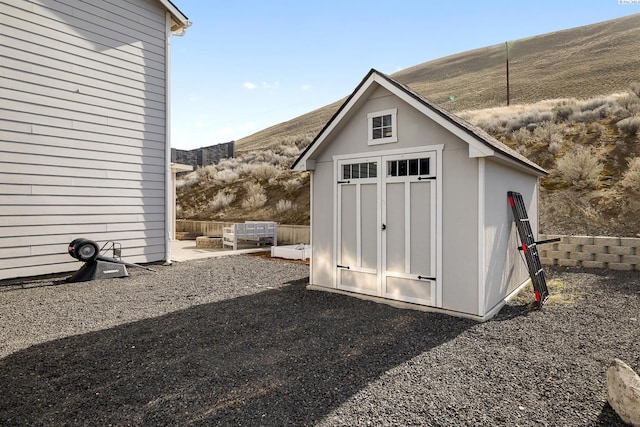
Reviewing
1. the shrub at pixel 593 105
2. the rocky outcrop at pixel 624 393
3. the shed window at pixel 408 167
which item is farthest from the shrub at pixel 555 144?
the rocky outcrop at pixel 624 393

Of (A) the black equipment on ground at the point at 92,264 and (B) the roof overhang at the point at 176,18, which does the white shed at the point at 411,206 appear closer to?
(A) the black equipment on ground at the point at 92,264

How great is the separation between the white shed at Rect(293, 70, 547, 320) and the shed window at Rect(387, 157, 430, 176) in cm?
2

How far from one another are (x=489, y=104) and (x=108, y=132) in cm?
3409

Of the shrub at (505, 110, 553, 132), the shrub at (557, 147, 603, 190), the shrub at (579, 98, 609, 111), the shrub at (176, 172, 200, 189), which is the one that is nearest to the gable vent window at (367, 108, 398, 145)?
the shrub at (557, 147, 603, 190)

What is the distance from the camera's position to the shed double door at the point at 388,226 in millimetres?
5633

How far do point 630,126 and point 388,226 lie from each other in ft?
49.4

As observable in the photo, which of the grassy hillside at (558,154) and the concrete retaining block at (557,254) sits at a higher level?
the grassy hillside at (558,154)

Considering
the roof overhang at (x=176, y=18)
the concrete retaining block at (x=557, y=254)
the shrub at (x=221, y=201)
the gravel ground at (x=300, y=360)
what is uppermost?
the roof overhang at (x=176, y=18)

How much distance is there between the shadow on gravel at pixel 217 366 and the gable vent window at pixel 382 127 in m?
2.91

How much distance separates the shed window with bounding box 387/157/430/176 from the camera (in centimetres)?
569

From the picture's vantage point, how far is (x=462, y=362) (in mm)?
3746

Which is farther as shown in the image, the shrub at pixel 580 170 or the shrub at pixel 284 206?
the shrub at pixel 284 206

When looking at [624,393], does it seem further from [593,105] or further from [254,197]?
[593,105]

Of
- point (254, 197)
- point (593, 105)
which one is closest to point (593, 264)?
point (254, 197)
